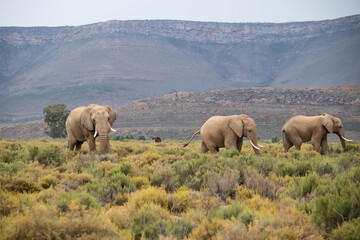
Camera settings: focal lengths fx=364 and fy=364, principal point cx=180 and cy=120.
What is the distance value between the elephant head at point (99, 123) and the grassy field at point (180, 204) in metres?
2.83

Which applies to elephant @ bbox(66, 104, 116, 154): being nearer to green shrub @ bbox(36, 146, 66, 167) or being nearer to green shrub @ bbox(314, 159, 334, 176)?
green shrub @ bbox(36, 146, 66, 167)

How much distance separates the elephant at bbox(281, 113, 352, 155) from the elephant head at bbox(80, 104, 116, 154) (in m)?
8.14

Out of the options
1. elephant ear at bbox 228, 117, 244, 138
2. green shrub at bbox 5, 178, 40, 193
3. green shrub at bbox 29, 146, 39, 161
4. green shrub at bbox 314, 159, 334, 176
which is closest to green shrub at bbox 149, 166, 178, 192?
green shrub at bbox 5, 178, 40, 193

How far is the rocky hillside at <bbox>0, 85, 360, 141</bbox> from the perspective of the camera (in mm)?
49875

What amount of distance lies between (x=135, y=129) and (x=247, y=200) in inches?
1785

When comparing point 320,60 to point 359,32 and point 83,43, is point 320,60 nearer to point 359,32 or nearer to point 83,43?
point 359,32

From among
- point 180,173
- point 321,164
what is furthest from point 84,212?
point 321,164

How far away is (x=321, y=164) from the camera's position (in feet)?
29.3

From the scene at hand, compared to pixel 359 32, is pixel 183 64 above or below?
below

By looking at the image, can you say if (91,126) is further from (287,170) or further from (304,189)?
(304,189)

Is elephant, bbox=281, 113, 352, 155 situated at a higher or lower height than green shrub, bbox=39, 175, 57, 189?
lower

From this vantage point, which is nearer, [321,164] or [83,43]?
[321,164]

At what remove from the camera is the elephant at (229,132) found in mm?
13109

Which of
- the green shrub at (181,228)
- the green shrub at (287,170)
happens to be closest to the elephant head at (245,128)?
the green shrub at (287,170)
